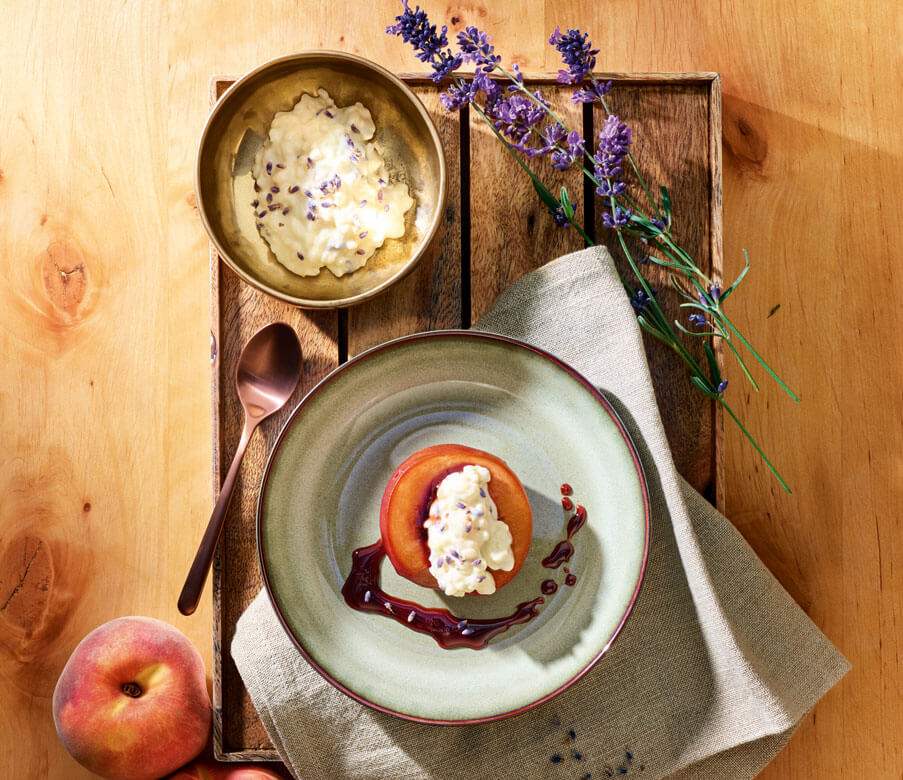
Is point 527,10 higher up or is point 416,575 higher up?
point 527,10

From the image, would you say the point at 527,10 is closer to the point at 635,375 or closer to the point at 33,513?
the point at 635,375

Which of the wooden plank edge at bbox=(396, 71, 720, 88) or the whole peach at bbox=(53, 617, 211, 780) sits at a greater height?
the wooden plank edge at bbox=(396, 71, 720, 88)

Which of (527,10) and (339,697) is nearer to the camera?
(339,697)

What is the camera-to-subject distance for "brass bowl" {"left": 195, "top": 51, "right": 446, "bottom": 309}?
0.97 metres

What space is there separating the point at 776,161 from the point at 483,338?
57cm

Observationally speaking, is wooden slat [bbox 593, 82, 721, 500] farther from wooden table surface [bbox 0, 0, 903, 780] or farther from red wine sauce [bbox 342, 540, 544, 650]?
red wine sauce [bbox 342, 540, 544, 650]

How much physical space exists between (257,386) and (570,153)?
51cm

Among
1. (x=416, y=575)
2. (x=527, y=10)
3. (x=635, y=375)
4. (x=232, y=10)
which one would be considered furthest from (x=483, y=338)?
(x=232, y=10)

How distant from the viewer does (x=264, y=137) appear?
1.02 metres

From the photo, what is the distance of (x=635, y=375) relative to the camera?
0.97m

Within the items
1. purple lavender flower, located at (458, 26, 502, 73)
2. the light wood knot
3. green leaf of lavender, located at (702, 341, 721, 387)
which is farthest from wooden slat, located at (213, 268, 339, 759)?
green leaf of lavender, located at (702, 341, 721, 387)

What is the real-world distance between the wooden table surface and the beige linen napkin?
197mm

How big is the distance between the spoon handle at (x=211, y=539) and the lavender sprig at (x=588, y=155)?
1.67 feet

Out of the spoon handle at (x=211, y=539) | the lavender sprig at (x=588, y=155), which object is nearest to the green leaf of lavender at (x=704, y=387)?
the lavender sprig at (x=588, y=155)
